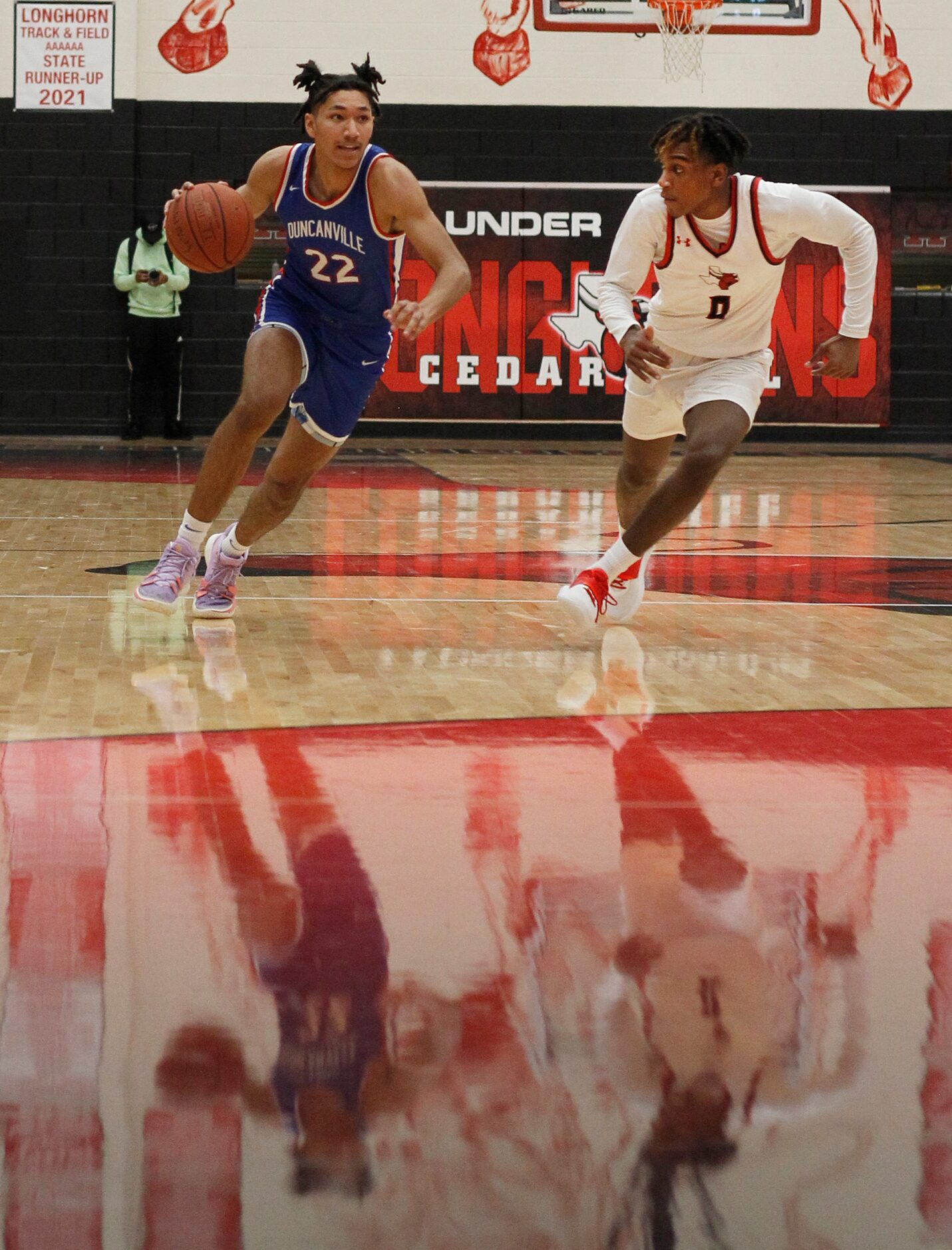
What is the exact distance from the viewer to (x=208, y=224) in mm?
5102

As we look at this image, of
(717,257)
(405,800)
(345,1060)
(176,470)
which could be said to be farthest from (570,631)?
(176,470)

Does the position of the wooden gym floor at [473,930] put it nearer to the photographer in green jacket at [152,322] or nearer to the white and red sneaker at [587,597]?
the white and red sneaker at [587,597]

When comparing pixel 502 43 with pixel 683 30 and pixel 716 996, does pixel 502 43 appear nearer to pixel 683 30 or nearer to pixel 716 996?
pixel 683 30

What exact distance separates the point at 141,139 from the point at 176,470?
4206 mm

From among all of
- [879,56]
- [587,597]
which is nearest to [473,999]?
[587,597]

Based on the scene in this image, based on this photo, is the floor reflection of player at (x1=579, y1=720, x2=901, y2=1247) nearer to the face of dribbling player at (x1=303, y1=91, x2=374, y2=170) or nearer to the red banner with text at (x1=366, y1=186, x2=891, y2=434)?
the face of dribbling player at (x1=303, y1=91, x2=374, y2=170)

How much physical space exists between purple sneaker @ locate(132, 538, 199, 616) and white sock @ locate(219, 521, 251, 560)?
0.33 feet

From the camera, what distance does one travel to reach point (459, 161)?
14.4 meters

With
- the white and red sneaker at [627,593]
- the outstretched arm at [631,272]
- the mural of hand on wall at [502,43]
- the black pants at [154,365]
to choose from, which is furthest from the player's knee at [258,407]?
the mural of hand on wall at [502,43]

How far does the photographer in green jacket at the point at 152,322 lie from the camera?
13602 millimetres

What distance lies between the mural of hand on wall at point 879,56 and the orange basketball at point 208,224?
10622 millimetres

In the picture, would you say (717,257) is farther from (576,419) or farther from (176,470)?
(576,419)

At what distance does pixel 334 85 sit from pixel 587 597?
159cm

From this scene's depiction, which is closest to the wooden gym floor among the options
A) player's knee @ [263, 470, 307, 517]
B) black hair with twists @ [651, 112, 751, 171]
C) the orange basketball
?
player's knee @ [263, 470, 307, 517]
